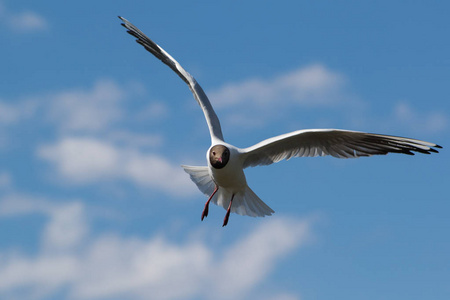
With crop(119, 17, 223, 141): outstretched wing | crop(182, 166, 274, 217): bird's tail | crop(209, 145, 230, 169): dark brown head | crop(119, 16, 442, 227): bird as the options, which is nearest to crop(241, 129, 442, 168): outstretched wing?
crop(119, 16, 442, 227): bird

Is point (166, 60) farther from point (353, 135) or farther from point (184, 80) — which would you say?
point (353, 135)

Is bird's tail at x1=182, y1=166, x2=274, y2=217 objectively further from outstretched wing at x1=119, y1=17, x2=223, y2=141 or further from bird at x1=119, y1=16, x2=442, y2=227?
outstretched wing at x1=119, y1=17, x2=223, y2=141

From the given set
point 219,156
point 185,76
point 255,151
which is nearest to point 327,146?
point 255,151

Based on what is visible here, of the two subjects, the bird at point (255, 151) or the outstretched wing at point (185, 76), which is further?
the outstretched wing at point (185, 76)

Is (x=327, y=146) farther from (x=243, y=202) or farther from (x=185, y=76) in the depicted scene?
(x=185, y=76)

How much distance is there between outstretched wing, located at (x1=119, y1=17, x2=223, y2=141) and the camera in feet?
36.6

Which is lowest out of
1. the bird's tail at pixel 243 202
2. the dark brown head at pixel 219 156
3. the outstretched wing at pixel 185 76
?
the bird's tail at pixel 243 202

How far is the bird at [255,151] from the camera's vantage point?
1007 centimetres

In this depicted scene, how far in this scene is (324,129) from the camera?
32.6 feet

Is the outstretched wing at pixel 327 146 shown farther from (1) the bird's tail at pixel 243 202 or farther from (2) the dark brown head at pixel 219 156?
→ (1) the bird's tail at pixel 243 202

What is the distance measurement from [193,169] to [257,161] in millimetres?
1227

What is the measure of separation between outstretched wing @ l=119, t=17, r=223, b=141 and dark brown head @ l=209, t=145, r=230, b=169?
684mm

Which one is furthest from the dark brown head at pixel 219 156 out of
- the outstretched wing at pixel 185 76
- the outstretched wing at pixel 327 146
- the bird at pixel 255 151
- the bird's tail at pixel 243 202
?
the bird's tail at pixel 243 202

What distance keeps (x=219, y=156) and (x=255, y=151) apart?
2.40 feet
